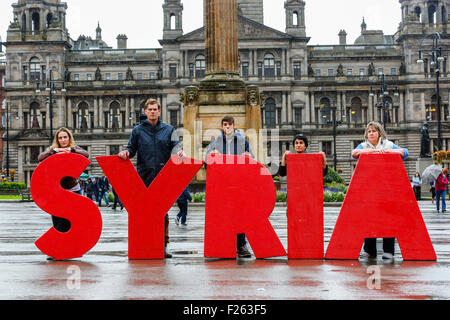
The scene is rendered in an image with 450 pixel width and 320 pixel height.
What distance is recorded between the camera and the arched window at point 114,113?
281 feet

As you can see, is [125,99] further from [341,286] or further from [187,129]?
[341,286]

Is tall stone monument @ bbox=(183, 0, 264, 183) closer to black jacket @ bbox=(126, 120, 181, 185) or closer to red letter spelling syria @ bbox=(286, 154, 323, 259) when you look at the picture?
black jacket @ bbox=(126, 120, 181, 185)

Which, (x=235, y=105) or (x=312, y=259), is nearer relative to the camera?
(x=312, y=259)

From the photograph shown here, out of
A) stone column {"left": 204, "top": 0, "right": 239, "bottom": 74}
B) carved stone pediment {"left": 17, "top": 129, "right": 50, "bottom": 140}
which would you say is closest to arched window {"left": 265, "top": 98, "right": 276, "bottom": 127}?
carved stone pediment {"left": 17, "top": 129, "right": 50, "bottom": 140}

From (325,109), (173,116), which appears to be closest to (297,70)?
(325,109)

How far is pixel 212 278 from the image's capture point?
6.93m

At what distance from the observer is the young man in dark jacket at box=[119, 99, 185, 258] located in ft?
30.6

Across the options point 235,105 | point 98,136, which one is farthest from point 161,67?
point 235,105

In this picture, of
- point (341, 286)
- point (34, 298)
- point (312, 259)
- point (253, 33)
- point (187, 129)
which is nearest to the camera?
point (34, 298)

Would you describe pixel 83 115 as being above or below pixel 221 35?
above

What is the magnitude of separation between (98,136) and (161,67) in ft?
38.3

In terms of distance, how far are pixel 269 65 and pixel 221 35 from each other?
5927 cm

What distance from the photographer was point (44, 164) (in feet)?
29.0

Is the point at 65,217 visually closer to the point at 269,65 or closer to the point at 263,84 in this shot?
the point at 263,84
